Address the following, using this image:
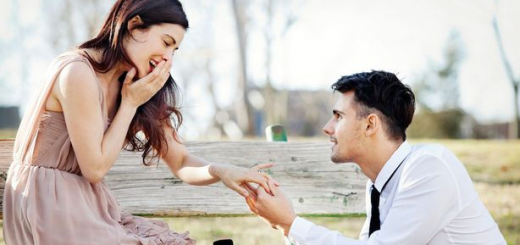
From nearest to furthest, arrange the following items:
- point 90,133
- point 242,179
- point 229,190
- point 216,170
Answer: point 90,133, point 242,179, point 216,170, point 229,190

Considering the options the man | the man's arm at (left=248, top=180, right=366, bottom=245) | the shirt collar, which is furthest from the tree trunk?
the man's arm at (left=248, top=180, right=366, bottom=245)

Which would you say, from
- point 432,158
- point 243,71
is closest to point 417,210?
point 432,158

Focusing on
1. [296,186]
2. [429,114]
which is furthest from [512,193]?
[429,114]

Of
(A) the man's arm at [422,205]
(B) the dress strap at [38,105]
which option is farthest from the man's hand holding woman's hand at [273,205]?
(B) the dress strap at [38,105]

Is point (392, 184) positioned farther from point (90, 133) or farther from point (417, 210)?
point (90, 133)

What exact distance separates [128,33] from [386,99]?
123cm

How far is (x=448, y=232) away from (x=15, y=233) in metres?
1.81

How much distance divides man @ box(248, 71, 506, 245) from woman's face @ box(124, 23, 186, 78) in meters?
0.75

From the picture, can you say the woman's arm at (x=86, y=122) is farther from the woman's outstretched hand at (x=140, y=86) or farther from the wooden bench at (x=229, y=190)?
the wooden bench at (x=229, y=190)

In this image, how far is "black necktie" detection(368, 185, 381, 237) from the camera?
9.97 ft

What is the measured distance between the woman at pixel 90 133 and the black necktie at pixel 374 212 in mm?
611

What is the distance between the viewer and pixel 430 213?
2668 mm

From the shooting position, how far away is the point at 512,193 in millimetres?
8938

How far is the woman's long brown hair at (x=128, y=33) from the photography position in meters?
2.65
